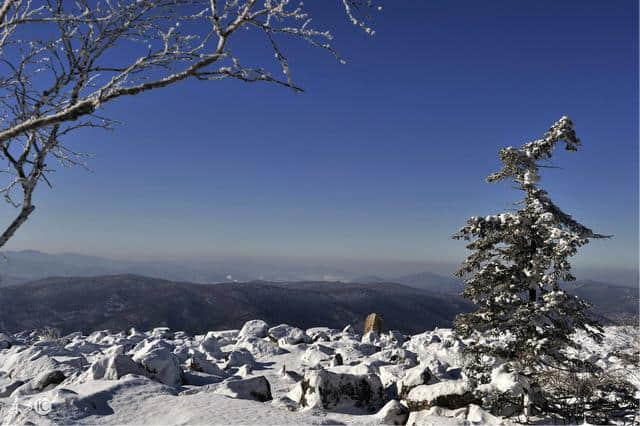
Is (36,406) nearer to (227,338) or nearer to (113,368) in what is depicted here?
(113,368)

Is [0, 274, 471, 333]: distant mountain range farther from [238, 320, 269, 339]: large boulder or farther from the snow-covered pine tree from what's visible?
the snow-covered pine tree

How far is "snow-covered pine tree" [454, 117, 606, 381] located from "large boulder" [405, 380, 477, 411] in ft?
1.68

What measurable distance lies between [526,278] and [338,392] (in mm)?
4034

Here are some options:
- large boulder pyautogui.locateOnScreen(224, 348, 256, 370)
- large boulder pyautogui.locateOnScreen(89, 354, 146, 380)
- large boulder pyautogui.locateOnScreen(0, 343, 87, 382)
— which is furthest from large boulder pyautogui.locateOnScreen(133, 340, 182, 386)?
large boulder pyautogui.locateOnScreen(224, 348, 256, 370)

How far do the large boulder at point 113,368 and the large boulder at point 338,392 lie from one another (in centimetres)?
351

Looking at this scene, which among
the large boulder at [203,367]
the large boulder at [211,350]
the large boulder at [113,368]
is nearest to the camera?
the large boulder at [113,368]

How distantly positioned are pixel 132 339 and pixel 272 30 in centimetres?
2081

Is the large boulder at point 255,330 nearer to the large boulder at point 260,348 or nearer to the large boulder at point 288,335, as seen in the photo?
the large boulder at point 288,335

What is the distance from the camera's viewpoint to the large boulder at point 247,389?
24.8 ft

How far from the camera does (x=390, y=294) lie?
4439 inches

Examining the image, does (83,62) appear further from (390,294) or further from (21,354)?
(390,294)

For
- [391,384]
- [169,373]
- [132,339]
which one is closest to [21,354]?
[169,373]

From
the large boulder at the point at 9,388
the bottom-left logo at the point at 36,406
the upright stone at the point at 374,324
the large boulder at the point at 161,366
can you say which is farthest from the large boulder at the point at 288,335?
the bottom-left logo at the point at 36,406

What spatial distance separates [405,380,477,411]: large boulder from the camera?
700 cm
